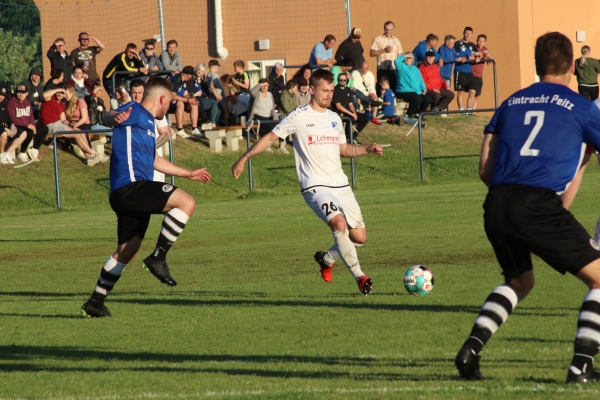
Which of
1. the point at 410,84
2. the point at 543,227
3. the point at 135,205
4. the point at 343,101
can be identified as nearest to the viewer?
the point at 543,227

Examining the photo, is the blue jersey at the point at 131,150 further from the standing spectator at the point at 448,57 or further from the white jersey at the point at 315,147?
the standing spectator at the point at 448,57

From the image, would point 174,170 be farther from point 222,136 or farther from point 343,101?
point 222,136

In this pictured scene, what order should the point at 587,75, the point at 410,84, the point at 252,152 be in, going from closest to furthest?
the point at 252,152 < the point at 410,84 < the point at 587,75

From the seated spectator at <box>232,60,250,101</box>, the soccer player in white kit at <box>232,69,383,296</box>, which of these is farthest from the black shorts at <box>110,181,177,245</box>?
the seated spectator at <box>232,60,250,101</box>

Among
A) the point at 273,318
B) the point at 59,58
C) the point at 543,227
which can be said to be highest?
the point at 59,58

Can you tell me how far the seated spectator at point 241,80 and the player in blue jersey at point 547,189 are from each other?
20768 millimetres

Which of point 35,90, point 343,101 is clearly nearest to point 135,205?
point 35,90

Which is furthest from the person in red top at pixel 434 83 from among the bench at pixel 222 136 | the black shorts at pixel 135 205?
the black shorts at pixel 135 205

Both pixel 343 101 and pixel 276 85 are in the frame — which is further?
pixel 276 85

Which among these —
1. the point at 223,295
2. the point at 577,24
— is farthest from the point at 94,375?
the point at 577,24

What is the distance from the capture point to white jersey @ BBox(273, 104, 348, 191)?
10.2m

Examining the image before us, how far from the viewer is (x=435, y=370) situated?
6.11 m

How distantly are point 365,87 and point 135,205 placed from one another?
63.2 feet

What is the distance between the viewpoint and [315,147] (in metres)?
10.2
